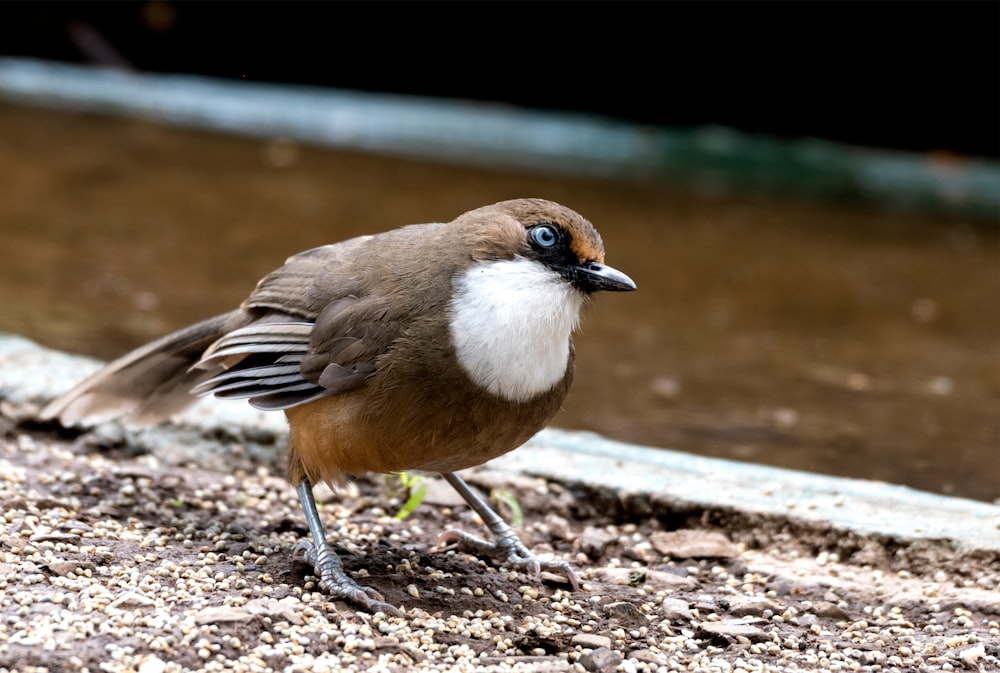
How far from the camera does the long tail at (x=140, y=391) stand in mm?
4195

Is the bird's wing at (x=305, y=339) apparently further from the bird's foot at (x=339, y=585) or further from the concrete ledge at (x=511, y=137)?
the concrete ledge at (x=511, y=137)

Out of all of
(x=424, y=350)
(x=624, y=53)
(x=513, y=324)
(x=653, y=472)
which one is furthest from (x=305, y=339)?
(x=624, y=53)

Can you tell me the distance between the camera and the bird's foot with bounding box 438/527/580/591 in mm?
3693

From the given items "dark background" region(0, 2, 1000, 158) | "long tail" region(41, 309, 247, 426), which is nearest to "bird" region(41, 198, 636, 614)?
"long tail" region(41, 309, 247, 426)

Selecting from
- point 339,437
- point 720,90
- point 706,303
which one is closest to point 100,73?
point 720,90

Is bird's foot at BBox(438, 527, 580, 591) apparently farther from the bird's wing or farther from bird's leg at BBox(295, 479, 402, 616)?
the bird's wing

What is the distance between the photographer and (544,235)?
11.3 ft

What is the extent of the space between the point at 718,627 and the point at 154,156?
789 cm

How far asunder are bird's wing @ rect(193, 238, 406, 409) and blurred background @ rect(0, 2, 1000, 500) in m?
1.90

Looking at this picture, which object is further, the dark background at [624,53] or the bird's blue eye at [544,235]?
the dark background at [624,53]

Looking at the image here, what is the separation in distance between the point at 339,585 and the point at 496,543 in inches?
26.6

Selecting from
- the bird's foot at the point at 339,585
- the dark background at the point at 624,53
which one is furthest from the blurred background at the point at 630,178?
the bird's foot at the point at 339,585

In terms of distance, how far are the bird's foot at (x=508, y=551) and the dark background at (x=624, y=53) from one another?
8.77 meters

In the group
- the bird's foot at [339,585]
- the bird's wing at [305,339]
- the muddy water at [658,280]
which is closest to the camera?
the bird's foot at [339,585]
